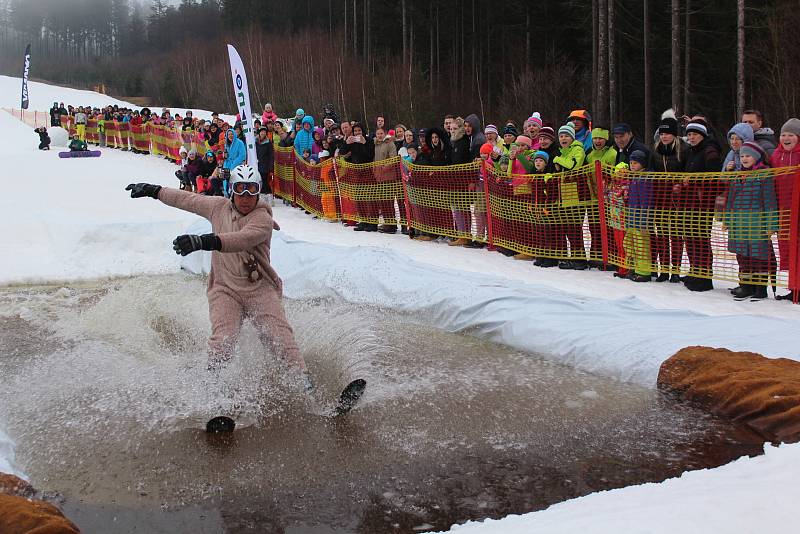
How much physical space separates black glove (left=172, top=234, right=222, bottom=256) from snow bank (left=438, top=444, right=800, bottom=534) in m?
2.65

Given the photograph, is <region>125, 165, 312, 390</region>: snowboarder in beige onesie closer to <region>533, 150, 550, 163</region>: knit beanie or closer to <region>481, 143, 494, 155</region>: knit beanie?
<region>533, 150, 550, 163</region>: knit beanie

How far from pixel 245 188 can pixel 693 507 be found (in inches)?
157

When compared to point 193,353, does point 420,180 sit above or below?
above

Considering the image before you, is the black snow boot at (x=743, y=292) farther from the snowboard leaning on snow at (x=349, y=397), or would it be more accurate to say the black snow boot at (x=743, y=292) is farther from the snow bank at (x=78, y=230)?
the snow bank at (x=78, y=230)

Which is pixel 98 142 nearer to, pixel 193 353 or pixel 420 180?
pixel 420 180

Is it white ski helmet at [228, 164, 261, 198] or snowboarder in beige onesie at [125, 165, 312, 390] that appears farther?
white ski helmet at [228, 164, 261, 198]

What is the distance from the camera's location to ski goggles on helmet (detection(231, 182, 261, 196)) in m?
6.12

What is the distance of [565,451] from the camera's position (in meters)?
5.03

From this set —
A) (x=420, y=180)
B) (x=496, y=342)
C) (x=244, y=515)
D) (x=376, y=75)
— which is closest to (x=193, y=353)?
(x=496, y=342)

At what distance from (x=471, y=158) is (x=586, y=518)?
9168 mm

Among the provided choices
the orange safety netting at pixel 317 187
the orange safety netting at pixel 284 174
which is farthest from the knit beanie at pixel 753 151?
the orange safety netting at pixel 284 174

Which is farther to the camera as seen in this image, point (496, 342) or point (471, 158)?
point (471, 158)

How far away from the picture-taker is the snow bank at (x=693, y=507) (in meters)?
3.15

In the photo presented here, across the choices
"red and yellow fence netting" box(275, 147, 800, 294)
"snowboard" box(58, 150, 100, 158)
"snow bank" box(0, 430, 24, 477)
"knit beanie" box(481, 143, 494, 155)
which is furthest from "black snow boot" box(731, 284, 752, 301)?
"snowboard" box(58, 150, 100, 158)
